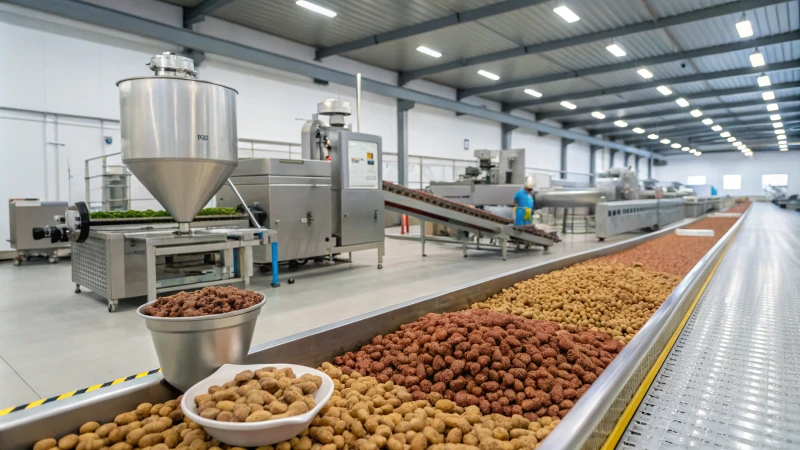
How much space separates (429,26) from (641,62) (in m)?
6.38

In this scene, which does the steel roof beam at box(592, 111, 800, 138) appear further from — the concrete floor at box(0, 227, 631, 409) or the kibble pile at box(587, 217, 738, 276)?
the concrete floor at box(0, 227, 631, 409)

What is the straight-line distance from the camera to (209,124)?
130 inches

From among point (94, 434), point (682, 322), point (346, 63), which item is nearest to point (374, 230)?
point (682, 322)

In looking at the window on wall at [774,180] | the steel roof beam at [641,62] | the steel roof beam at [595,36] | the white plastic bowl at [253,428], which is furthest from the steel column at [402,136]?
the window on wall at [774,180]

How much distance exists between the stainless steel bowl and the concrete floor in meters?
1.10

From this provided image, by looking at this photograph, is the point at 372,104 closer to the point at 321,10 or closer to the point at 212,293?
the point at 321,10

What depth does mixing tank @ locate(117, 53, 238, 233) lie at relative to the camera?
3.12m

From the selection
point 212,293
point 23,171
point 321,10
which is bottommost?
point 212,293

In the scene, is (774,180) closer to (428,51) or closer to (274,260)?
(428,51)

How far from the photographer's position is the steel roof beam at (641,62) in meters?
10.1

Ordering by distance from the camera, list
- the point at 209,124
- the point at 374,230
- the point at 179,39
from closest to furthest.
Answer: the point at 209,124
the point at 374,230
the point at 179,39

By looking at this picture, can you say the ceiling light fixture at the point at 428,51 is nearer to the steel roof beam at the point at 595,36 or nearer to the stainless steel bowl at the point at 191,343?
the steel roof beam at the point at 595,36

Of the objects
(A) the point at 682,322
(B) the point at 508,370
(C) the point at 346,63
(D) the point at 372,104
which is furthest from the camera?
(D) the point at 372,104

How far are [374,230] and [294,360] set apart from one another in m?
4.01
